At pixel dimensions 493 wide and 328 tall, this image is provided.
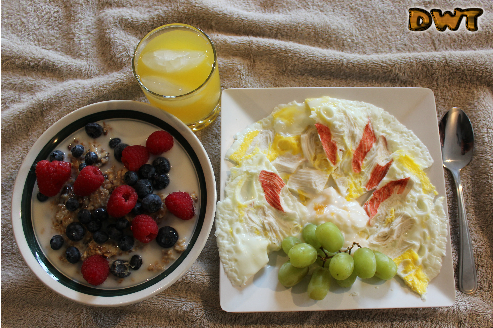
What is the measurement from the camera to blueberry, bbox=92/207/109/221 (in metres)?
0.94

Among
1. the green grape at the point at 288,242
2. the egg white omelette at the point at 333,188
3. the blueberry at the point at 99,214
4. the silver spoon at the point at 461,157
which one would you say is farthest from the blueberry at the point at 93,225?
the silver spoon at the point at 461,157

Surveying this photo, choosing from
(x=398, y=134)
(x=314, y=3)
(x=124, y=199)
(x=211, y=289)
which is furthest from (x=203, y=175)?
(x=314, y=3)

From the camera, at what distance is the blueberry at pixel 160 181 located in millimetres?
976

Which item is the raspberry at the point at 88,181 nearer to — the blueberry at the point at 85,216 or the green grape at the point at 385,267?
the blueberry at the point at 85,216

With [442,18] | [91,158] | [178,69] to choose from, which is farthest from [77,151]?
[442,18]

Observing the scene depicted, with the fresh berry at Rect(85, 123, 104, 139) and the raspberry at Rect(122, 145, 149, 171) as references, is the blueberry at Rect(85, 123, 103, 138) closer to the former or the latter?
the fresh berry at Rect(85, 123, 104, 139)

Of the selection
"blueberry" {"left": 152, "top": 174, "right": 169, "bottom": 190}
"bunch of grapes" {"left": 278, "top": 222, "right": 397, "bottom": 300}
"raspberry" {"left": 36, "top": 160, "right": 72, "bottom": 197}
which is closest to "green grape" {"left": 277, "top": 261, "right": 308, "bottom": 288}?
"bunch of grapes" {"left": 278, "top": 222, "right": 397, "bottom": 300}

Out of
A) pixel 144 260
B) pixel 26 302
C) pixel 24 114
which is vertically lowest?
pixel 26 302

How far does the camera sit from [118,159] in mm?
1010

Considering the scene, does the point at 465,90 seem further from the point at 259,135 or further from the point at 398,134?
the point at 259,135

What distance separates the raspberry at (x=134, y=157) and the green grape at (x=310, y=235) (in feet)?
1.64

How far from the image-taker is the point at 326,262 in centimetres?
104

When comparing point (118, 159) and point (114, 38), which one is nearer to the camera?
point (118, 159)

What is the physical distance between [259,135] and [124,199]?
48cm
